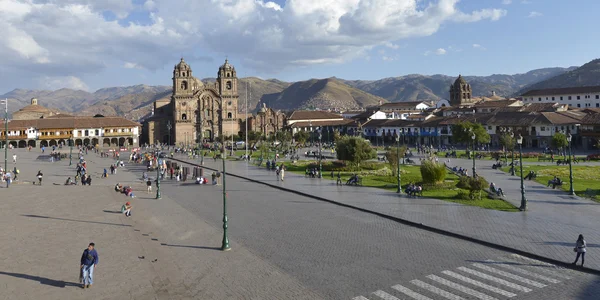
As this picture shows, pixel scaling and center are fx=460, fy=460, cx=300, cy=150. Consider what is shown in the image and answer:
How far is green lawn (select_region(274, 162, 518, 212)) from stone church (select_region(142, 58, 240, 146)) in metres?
48.7

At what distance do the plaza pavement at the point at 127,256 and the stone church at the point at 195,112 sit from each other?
6597 centimetres

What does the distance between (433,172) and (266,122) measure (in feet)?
242

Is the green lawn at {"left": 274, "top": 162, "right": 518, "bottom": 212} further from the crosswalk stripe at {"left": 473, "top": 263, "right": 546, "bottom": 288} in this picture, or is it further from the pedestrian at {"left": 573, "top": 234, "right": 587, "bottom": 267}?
the crosswalk stripe at {"left": 473, "top": 263, "right": 546, "bottom": 288}

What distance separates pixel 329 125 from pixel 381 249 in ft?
279

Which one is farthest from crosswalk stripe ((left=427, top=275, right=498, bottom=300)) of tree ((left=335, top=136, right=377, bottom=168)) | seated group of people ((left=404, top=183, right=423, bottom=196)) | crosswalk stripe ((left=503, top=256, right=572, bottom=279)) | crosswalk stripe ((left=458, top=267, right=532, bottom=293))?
tree ((left=335, top=136, right=377, bottom=168))

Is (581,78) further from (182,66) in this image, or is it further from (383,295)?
(383,295)

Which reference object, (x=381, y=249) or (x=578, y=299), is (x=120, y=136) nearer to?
(x=381, y=249)

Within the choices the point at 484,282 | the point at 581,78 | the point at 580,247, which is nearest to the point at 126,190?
the point at 484,282

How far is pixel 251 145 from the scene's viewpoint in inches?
2968


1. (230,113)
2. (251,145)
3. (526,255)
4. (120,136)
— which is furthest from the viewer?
(230,113)

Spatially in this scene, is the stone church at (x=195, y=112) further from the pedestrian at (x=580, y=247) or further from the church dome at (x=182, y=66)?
the pedestrian at (x=580, y=247)

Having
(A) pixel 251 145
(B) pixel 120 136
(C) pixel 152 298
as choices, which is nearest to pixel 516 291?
(C) pixel 152 298

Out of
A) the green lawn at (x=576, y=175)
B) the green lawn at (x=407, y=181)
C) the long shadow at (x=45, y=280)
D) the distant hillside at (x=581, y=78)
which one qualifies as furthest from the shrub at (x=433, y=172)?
the distant hillside at (x=581, y=78)

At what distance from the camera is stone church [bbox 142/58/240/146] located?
3625 inches
